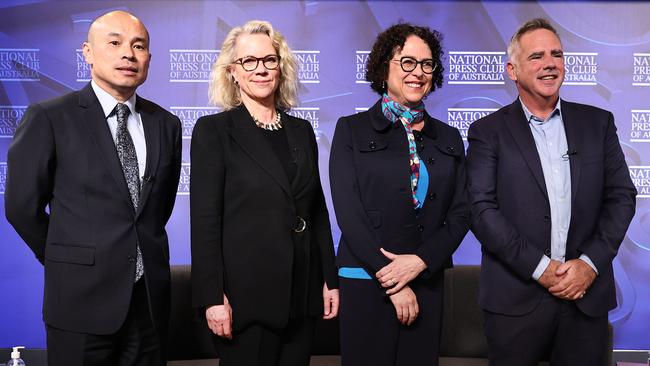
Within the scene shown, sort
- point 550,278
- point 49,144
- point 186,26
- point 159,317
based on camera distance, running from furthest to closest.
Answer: point 186,26 < point 550,278 < point 159,317 < point 49,144

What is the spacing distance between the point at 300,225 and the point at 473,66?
289 centimetres

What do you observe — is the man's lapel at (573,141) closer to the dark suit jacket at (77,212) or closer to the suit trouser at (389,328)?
the suit trouser at (389,328)

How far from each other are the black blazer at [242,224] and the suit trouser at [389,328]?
34 centimetres

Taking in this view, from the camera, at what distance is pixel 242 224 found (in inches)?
99.3

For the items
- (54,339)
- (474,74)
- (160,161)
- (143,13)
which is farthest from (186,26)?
(54,339)

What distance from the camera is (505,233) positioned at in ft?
9.43

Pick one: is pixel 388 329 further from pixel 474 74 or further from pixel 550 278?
pixel 474 74

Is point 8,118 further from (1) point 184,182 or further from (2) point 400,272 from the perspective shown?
(2) point 400,272

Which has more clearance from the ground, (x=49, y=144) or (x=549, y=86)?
(x=549, y=86)

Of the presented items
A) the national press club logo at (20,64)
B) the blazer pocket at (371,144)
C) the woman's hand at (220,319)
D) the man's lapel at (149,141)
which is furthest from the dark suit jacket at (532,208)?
the national press club logo at (20,64)

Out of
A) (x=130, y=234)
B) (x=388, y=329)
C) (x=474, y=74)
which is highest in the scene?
(x=474, y=74)

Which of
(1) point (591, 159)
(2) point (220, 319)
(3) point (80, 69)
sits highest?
(3) point (80, 69)

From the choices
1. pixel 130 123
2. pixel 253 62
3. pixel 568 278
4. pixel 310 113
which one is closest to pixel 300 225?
pixel 253 62

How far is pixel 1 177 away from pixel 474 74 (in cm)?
336
